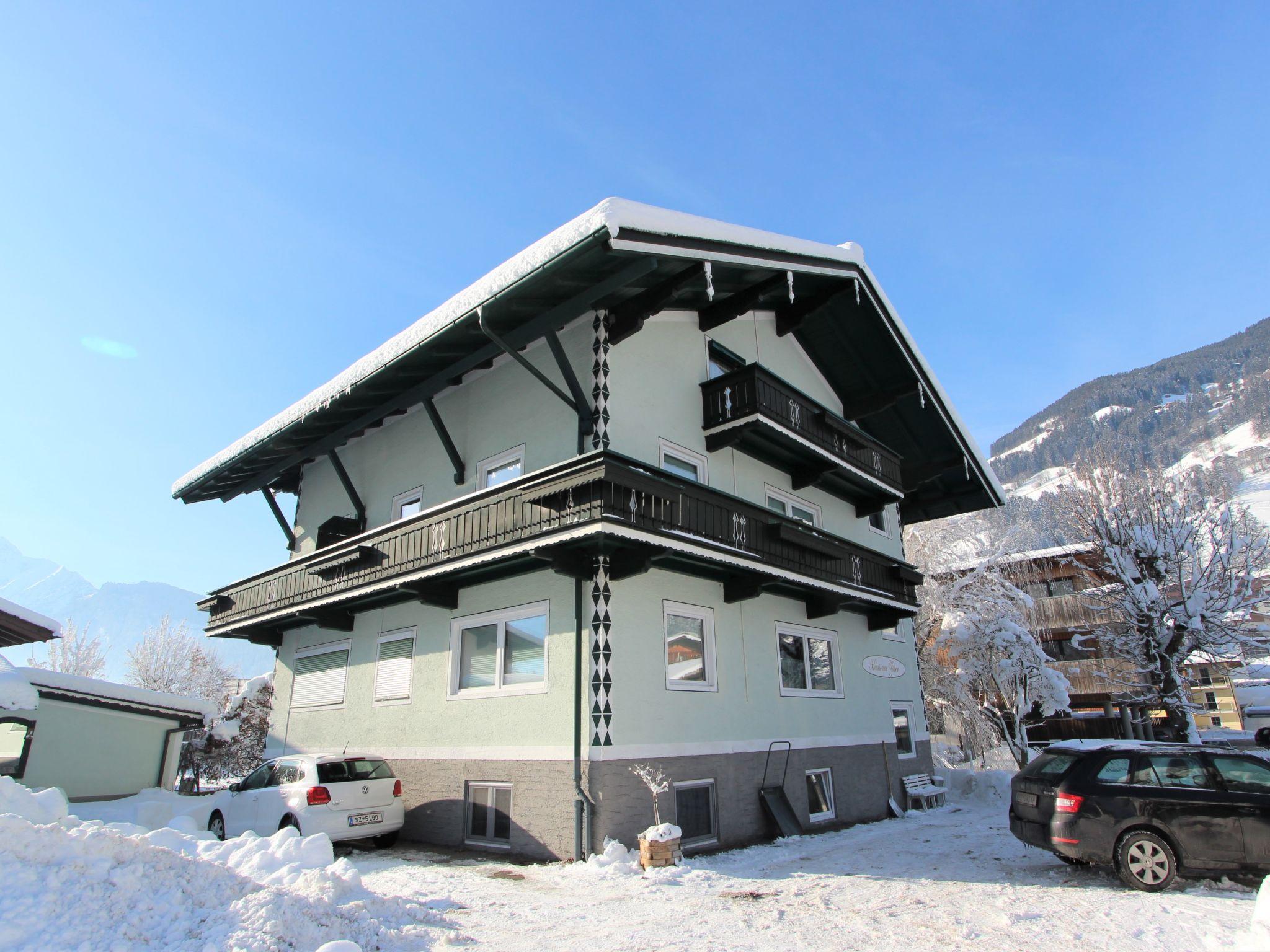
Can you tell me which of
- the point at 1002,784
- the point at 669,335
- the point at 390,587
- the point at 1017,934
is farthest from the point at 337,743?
the point at 1002,784

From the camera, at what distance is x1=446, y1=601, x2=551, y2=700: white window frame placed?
1279 cm

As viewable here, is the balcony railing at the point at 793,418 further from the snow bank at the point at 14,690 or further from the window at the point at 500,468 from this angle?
the snow bank at the point at 14,690

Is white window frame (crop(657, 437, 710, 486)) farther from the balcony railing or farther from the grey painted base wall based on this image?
the grey painted base wall

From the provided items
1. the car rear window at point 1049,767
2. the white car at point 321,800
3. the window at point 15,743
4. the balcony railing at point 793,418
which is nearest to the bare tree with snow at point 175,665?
the window at point 15,743

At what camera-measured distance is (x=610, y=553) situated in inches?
487

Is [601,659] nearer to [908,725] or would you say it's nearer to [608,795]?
[608,795]

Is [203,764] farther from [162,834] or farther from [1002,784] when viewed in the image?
[1002,784]

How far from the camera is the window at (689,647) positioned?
1319cm

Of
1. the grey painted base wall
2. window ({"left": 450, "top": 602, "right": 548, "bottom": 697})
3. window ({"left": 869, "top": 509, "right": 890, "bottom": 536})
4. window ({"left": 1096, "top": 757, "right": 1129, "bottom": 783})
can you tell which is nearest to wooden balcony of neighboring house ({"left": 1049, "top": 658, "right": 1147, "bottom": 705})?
window ({"left": 869, "top": 509, "right": 890, "bottom": 536})

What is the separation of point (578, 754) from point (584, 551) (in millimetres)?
3124

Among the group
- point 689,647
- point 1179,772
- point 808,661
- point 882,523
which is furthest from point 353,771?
point 882,523

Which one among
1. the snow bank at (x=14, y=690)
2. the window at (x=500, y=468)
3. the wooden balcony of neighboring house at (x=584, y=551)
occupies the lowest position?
the snow bank at (x=14, y=690)

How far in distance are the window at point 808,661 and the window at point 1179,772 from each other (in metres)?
7.08

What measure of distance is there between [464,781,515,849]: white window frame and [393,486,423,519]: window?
244 inches
